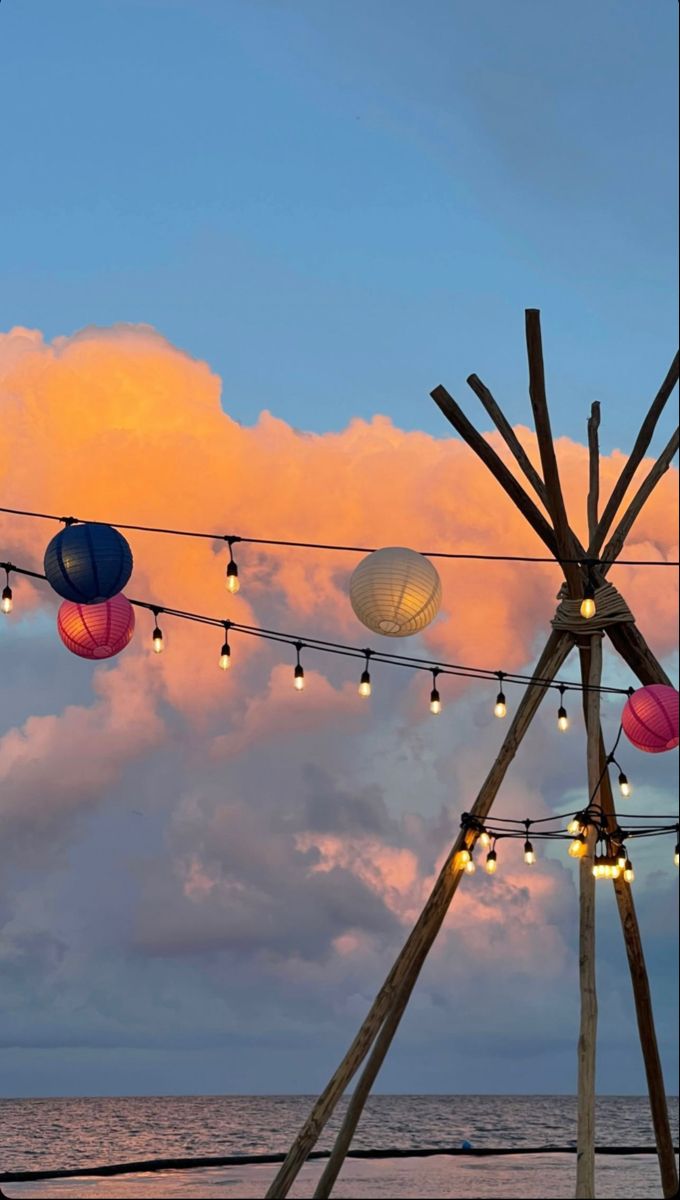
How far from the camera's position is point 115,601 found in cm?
667

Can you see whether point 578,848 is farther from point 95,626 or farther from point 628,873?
point 95,626

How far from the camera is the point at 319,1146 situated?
24203 millimetres

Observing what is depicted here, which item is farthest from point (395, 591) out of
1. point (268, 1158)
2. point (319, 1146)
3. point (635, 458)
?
point (319, 1146)

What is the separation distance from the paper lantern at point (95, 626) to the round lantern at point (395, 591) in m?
1.18

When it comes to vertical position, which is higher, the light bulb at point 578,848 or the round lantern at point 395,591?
the round lantern at point 395,591

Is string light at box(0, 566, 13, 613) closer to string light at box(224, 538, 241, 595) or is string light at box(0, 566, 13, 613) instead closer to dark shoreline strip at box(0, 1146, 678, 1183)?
string light at box(224, 538, 241, 595)

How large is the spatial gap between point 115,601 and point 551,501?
2619 millimetres

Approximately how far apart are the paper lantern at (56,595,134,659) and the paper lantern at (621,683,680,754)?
2769mm

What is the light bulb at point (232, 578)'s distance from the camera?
22.9 ft

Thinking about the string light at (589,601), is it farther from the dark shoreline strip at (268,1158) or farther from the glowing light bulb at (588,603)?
the dark shoreline strip at (268,1158)

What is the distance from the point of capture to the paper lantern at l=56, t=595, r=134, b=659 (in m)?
6.59

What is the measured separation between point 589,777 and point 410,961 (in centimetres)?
149

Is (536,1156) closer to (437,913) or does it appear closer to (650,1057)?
(650,1057)

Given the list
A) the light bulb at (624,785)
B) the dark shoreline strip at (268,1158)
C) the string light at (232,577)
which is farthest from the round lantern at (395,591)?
the dark shoreline strip at (268,1158)
